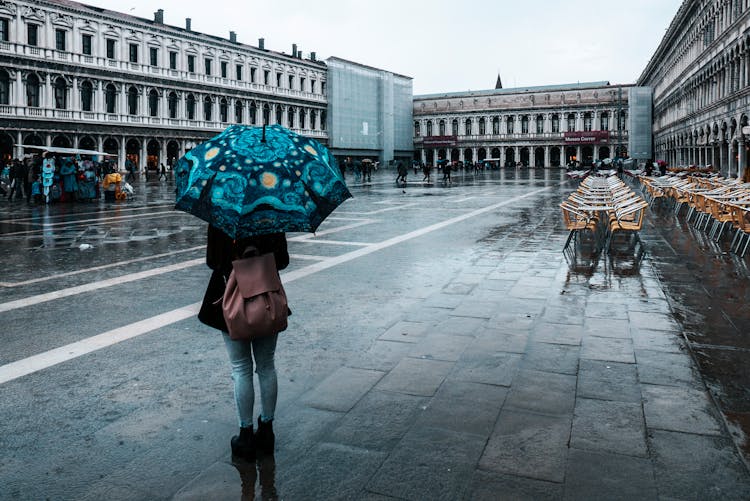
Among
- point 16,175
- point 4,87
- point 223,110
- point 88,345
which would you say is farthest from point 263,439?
point 223,110

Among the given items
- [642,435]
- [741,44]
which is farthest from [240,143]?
[741,44]

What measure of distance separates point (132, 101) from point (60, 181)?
31753 millimetres

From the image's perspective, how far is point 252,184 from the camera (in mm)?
3055

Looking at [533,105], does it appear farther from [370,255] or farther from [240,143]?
[240,143]

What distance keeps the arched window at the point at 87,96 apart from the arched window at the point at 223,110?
1332cm

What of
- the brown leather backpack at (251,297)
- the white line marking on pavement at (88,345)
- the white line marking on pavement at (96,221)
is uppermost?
the brown leather backpack at (251,297)

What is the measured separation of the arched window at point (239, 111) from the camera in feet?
204

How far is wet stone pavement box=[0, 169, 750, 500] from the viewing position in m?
3.21

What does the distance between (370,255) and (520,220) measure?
663 centimetres

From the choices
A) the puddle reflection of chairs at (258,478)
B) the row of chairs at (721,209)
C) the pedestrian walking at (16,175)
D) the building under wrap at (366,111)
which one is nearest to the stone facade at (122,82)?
the building under wrap at (366,111)

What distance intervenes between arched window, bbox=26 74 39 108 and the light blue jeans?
157ft

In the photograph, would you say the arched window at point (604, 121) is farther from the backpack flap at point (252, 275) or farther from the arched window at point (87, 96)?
the backpack flap at point (252, 275)

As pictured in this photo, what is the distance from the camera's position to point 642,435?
364 cm

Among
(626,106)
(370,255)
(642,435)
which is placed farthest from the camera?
(626,106)
